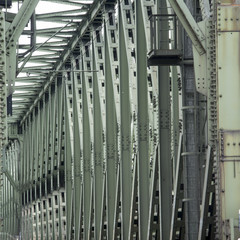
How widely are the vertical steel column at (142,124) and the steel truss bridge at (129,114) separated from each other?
4cm

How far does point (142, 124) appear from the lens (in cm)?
4750

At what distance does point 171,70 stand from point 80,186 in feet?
92.3

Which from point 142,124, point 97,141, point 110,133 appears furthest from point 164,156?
point 97,141

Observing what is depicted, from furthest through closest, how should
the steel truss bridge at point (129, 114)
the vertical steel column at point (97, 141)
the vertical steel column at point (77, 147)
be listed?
the vertical steel column at point (77, 147)
the vertical steel column at point (97, 141)
the steel truss bridge at point (129, 114)

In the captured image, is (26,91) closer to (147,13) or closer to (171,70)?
(147,13)

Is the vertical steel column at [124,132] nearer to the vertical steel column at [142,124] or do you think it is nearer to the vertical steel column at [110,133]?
the vertical steel column at [142,124]

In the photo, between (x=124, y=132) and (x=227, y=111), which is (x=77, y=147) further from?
(x=227, y=111)

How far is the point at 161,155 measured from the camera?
4178cm

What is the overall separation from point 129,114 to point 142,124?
476 cm

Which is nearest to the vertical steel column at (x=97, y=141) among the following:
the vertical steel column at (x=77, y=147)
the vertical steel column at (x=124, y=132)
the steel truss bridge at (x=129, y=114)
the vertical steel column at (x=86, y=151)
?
the steel truss bridge at (x=129, y=114)

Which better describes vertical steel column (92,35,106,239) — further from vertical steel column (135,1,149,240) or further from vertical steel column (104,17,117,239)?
vertical steel column (135,1,149,240)

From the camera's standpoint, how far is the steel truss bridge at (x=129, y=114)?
2797cm

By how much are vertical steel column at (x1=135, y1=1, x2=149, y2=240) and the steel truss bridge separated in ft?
0.12

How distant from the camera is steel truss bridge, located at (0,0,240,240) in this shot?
28.0 metres
